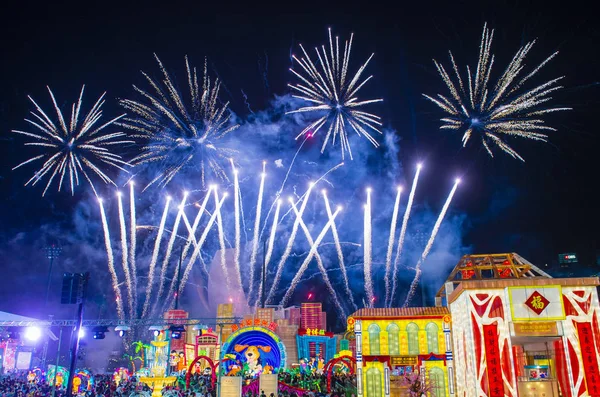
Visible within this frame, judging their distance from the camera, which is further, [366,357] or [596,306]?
[366,357]

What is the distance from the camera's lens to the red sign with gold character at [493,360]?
832 inches

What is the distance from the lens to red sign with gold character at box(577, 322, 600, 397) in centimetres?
2061

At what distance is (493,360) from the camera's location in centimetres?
2153

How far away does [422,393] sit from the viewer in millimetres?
23531

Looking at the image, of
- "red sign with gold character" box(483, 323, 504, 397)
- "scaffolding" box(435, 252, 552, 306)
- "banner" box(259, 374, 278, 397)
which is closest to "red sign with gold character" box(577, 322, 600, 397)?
"red sign with gold character" box(483, 323, 504, 397)

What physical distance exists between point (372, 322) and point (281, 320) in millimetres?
27270

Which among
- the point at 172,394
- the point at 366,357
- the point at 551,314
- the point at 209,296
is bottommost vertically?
the point at 172,394

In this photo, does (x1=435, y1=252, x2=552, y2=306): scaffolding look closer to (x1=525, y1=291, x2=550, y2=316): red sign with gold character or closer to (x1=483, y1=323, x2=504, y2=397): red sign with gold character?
(x1=525, y1=291, x2=550, y2=316): red sign with gold character

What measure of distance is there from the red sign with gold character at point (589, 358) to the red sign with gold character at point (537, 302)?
5.50ft

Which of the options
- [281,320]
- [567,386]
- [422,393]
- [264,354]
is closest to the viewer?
[567,386]

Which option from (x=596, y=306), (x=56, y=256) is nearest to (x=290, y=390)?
(x=596, y=306)

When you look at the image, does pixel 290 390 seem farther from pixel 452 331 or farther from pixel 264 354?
pixel 264 354

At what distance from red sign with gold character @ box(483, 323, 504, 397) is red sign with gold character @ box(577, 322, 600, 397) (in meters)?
3.46

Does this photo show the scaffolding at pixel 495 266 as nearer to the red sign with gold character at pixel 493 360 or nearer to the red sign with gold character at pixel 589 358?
the red sign with gold character at pixel 493 360
